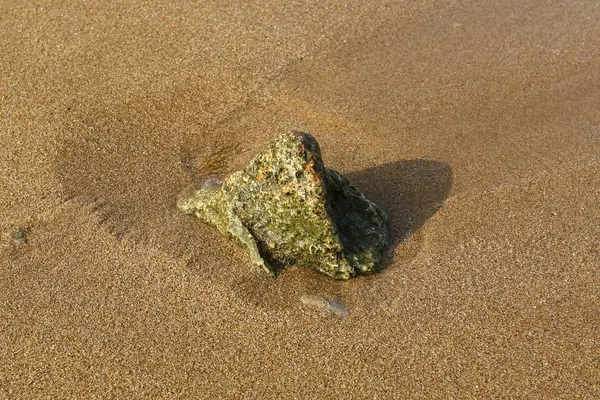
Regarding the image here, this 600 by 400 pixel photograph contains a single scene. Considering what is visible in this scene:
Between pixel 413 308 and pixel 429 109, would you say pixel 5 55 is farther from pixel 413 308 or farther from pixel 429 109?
pixel 413 308

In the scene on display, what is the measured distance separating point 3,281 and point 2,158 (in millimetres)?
917

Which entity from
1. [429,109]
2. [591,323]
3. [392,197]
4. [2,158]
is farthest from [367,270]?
[2,158]

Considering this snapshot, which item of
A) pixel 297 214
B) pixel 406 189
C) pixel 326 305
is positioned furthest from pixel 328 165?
pixel 326 305

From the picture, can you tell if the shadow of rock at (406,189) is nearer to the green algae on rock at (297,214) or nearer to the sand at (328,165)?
the sand at (328,165)

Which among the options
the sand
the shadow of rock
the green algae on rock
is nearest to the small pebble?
the sand

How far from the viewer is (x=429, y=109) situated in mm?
→ 4441

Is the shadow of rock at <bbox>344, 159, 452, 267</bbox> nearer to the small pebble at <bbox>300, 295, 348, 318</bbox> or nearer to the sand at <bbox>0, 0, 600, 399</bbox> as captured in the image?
the sand at <bbox>0, 0, 600, 399</bbox>

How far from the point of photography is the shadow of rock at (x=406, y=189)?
143 inches

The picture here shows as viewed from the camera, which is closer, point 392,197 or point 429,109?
point 392,197

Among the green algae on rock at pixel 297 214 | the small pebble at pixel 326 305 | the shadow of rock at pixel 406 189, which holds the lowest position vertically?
the shadow of rock at pixel 406 189

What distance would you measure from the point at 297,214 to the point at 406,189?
2.86 ft

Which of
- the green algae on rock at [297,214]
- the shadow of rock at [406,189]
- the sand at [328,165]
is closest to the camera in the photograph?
the sand at [328,165]

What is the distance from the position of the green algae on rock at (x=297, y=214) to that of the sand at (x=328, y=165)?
3.7 inches

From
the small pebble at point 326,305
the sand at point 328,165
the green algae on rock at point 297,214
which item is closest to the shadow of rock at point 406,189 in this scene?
the sand at point 328,165
